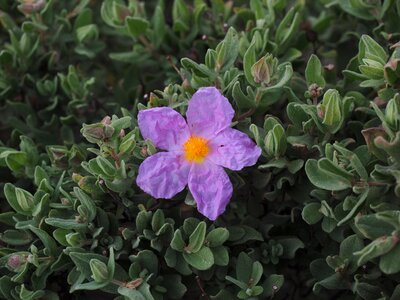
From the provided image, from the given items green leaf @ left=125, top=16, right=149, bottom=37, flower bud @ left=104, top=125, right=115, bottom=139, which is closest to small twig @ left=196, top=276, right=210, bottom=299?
flower bud @ left=104, top=125, right=115, bottom=139

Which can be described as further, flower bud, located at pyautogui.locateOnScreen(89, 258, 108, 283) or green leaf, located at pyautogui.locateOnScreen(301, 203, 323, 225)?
green leaf, located at pyautogui.locateOnScreen(301, 203, 323, 225)

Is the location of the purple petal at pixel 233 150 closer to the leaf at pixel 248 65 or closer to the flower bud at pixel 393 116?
the leaf at pixel 248 65

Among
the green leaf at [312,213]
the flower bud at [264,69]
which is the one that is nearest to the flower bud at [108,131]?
the flower bud at [264,69]

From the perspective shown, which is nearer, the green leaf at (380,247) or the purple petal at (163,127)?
the green leaf at (380,247)

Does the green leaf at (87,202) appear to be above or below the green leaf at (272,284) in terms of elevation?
above

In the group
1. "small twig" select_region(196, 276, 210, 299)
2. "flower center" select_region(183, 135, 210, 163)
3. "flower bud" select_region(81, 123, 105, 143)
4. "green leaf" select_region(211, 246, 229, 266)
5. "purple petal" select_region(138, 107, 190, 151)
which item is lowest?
"small twig" select_region(196, 276, 210, 299)

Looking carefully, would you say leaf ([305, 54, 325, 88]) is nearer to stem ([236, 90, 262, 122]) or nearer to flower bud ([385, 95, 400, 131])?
stem ([236, 90, 262, 122])

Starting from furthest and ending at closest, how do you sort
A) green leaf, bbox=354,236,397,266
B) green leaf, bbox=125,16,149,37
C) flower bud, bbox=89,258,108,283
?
green leaf, bbox=125,16,149,37
flower bud, bbox=89,258,108,283
green leaf, bbox=354,236,397,266
